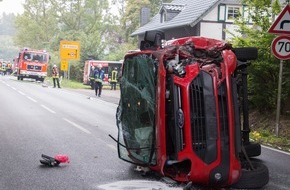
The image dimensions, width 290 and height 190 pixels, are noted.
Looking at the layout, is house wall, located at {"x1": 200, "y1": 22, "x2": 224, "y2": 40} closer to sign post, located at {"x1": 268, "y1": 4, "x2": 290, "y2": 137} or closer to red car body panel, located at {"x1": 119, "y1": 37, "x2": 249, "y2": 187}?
sign post, located at {"x1": 268, "y1": 4, "x2": 290, "y2": 137}

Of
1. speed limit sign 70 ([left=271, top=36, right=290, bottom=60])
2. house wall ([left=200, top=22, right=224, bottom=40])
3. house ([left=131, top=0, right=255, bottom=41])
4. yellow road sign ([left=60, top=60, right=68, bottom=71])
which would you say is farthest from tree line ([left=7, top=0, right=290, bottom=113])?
speed limit sign 70 ([left=271, top=36, right=290, bottom=60])

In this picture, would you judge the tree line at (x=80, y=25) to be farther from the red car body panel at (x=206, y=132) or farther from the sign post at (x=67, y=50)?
the red car body panel at (x=206, y=132)

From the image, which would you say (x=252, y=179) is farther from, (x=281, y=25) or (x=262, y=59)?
(x=262, y=59)

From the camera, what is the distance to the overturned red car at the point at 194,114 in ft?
16.4

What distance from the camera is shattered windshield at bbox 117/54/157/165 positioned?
17.7 ft

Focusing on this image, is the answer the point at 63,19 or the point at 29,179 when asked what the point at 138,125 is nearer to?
the point at 29,179

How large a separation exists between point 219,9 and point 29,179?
1163 inches

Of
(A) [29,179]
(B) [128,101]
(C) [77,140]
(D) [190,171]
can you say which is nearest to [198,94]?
(D) [190,171]

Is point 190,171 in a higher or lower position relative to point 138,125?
lower

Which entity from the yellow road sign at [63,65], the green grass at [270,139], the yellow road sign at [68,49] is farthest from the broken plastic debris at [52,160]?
the yellow road sign at [63,65]

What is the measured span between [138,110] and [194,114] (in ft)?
3.15

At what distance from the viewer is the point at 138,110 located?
19.0 ft

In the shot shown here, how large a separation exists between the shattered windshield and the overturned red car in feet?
0.04

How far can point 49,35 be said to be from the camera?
62.7 meters
